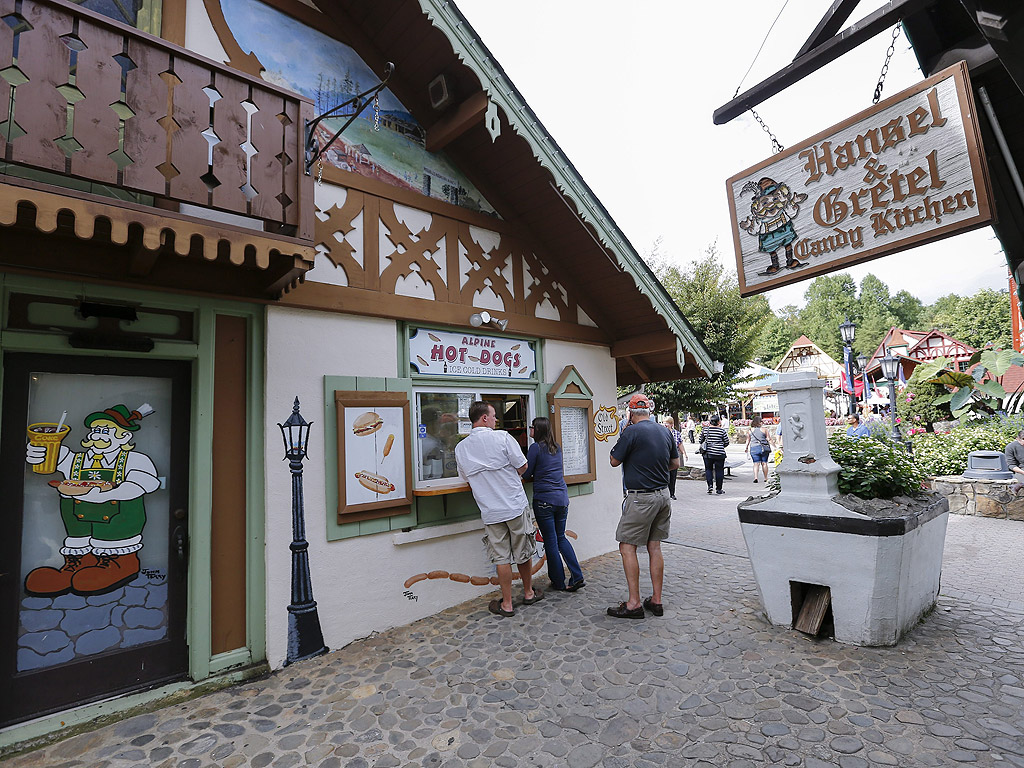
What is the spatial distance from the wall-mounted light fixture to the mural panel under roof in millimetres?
1251

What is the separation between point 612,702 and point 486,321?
362 cm

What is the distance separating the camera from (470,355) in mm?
5434

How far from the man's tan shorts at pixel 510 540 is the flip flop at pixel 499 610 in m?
0.45

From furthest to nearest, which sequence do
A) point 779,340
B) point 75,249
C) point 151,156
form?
point 779,340 < point 75,249 < point 151,156

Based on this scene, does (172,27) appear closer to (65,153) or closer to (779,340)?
(65,153)

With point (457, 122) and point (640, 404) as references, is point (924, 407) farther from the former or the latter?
point (457, 122)

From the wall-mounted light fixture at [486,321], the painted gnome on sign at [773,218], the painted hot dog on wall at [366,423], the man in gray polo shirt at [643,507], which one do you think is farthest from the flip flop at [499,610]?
the painted gnome on sign at [773,218]

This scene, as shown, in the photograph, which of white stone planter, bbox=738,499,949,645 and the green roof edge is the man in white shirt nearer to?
white stone planter, bbox=738,499,949,645

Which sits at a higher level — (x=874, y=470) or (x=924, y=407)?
(x=924, y=407)

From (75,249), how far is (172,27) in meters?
1.88

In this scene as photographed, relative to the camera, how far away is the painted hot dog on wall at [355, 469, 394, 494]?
14.5 ft

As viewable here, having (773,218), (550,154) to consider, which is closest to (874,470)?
(773,218)

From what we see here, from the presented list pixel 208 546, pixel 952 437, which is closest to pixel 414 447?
pixel 208 546

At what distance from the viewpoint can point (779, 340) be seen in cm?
6072
